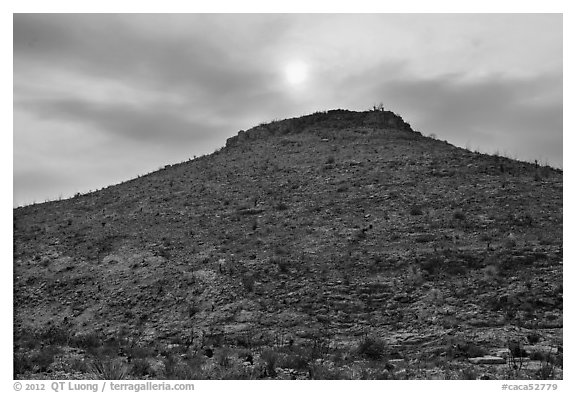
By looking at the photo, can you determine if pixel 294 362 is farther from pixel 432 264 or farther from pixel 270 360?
pixel 432 264

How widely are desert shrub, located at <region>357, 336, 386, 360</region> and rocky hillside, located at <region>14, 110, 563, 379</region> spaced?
0.19ft

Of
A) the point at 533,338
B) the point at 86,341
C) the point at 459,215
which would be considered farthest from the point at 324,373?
the point at 459,215

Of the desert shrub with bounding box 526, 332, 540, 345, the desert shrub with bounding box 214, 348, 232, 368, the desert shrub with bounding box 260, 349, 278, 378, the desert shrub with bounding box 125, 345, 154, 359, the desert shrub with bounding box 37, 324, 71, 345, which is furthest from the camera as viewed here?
the desert shrub with bounding box 37, 324, 71, 345

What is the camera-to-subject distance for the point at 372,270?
1992cm

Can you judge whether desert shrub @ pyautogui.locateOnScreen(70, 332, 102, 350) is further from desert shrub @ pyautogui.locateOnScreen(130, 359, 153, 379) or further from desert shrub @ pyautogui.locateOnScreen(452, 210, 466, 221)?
desert shrub @ pyautogui.locateOnScreen(452, 210, 466, 221)

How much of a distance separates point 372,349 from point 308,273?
6002 millimetres

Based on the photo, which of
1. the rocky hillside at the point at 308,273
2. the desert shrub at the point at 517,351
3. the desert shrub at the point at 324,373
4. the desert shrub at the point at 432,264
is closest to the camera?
the desert shrub at the point at 324,373

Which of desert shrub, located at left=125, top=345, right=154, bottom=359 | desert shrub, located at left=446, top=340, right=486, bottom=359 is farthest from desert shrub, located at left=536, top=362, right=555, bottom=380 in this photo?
desert shrub, located at left=125, top=345, right=154, bottom=359

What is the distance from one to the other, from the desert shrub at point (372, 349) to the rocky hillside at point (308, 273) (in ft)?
0.19

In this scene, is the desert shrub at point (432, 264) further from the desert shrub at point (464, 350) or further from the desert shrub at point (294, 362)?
the desert shrub at point (294, 362)

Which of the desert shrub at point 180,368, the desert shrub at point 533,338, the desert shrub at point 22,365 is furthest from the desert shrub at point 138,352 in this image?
the desert shrub at point 533,338

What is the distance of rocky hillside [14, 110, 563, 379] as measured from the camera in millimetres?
13961

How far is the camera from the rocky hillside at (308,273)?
14.0m
